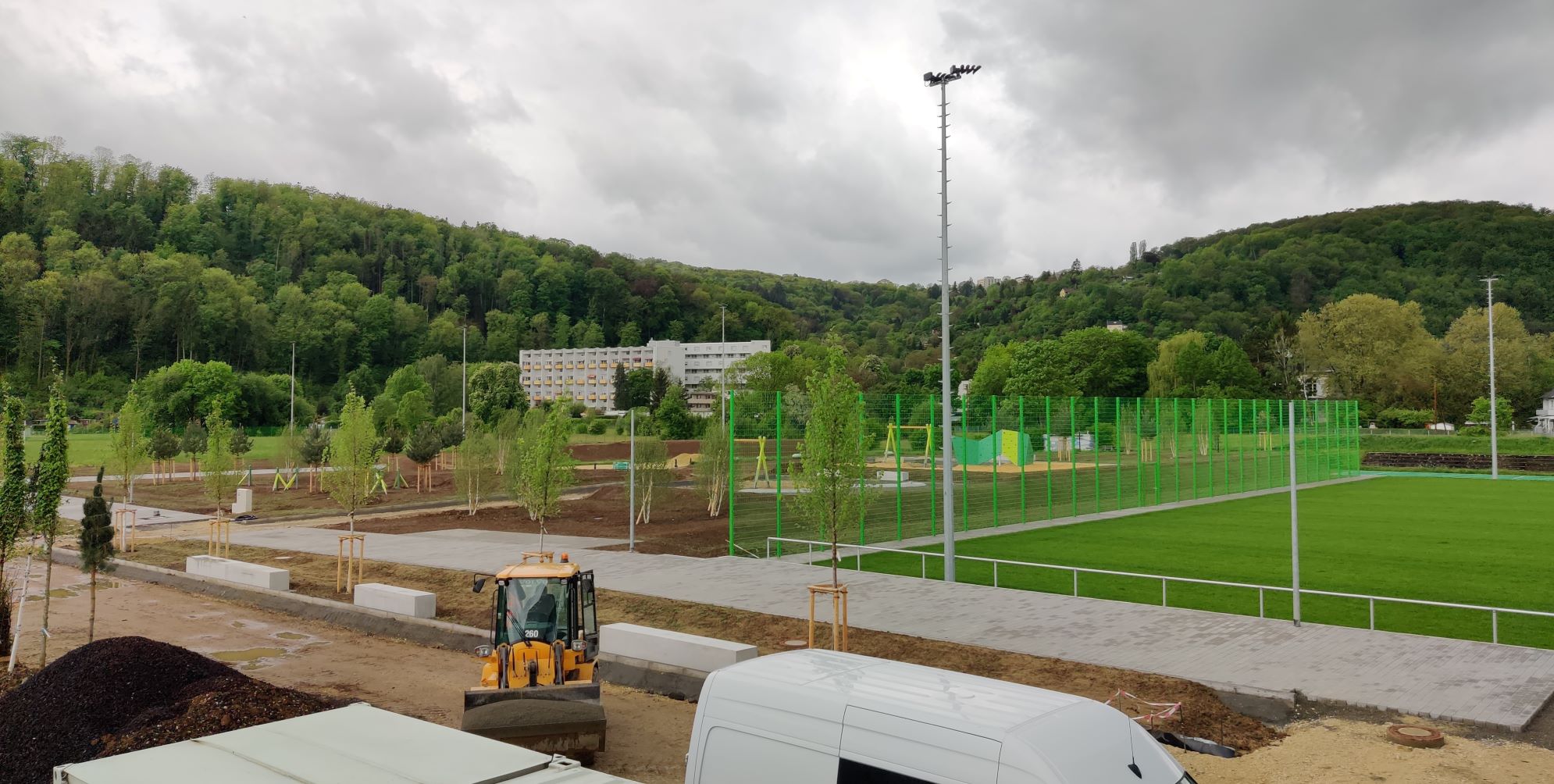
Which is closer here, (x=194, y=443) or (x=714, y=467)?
(x=714, y=467)

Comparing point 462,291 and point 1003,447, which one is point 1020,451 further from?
point 462,291

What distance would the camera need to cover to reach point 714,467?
3203cm

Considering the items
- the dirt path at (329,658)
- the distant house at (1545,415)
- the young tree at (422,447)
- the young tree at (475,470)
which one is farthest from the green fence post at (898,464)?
the distant house at (1545,415)

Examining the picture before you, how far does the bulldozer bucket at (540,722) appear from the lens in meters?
8.89

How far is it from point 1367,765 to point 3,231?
159301 mm

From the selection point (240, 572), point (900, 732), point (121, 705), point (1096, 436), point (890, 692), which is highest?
point (1096, 436)

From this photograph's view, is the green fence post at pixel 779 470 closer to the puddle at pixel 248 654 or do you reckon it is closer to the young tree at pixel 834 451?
the young tree at pixel 834 451

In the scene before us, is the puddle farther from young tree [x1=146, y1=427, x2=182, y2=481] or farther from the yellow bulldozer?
young tree [x1=146, y1=427, x2=182, y2=481]

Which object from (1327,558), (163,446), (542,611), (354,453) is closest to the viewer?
(542,611)

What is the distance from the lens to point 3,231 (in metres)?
122

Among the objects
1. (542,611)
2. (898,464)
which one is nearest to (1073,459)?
(898,464)

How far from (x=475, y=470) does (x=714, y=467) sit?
10.9 meters

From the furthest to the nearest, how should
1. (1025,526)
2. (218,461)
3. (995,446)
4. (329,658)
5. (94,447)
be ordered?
(94,447), (218,461), (1025,526), (995,446), (329,658)

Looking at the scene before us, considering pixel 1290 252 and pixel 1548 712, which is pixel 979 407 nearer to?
pixel 1548 712
